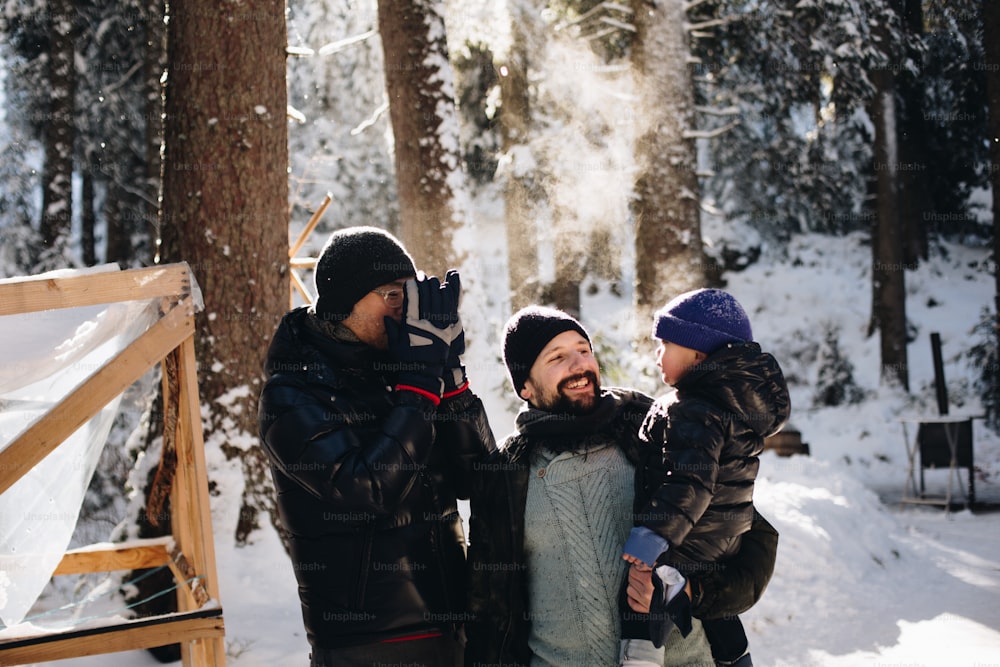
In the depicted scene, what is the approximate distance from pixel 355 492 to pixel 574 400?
0.76 metres

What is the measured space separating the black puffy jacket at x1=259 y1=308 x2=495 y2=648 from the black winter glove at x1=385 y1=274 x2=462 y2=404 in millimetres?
59

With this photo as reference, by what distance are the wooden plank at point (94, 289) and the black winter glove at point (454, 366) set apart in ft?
4.16

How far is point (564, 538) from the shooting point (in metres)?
2.83

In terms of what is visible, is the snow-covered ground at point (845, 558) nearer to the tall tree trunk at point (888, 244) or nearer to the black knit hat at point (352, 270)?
the tall tree trunk at point (888, 244)

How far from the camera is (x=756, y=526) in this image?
304 centimetres

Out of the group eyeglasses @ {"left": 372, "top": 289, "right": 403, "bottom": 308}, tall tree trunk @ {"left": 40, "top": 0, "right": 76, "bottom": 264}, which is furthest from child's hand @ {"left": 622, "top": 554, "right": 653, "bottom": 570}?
tall tree trunk @ {"left": 40, "top": 0, "right": 76, "bottom": 264}

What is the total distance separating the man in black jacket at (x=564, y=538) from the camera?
9.16 ft

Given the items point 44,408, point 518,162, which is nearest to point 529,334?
point 44,408

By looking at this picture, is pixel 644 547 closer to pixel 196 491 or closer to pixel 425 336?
pixel 425 336

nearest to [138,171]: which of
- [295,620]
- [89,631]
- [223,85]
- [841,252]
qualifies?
[223,85]

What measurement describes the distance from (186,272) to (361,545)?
1464 mm

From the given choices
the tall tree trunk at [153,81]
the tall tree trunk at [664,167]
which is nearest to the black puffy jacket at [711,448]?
the tall tree trunk at [664,167]

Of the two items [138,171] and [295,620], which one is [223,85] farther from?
[138,171]

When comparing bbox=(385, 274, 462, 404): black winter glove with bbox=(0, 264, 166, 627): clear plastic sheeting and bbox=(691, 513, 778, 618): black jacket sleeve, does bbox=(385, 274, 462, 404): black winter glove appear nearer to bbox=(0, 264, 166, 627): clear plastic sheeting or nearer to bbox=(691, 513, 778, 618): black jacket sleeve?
bbox=(691, 513, 778, 618): black jacket sleeve
